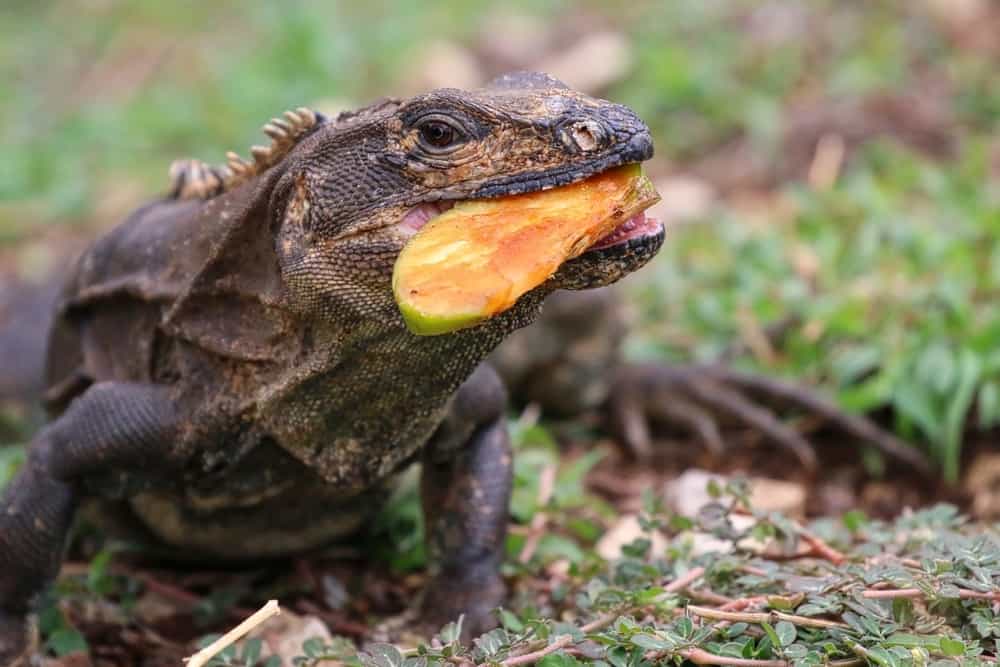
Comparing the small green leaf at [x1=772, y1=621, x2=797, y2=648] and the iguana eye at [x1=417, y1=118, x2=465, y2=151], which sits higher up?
the iguana eye at [x1=417, y1=118, x2=465, y2=151]

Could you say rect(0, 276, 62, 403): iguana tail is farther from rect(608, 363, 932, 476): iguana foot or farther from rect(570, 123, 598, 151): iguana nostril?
rect(570, 123, 598, 151): iguana nostril

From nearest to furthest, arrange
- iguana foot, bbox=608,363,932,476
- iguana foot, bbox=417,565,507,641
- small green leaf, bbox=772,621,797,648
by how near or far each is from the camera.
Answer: small green leaf, bbox=772,621,797,648 → iguana foot, bbox=417,565,507,641 → iguana foot, bbox=608,363,932,476

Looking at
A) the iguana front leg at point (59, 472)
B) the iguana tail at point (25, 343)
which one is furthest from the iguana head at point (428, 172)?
the iguana tail at point (25, 343)

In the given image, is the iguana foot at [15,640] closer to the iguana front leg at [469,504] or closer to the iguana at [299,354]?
the iguana at [299,354]

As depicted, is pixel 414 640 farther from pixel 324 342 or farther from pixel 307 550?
pixel 324 342

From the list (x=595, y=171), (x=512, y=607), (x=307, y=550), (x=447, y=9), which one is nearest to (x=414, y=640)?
(x=512, y=607)

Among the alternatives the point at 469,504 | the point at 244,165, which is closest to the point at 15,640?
the point at 469,504

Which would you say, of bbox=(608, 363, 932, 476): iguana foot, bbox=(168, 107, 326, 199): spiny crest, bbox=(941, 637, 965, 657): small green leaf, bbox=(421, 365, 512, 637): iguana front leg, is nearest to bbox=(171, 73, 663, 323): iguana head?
bbox=(168, 107, 326, 199): spiny crest
